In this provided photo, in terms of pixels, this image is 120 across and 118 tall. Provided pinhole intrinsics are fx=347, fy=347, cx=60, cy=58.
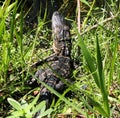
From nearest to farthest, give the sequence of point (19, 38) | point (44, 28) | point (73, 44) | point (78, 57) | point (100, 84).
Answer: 1. point (100, 84)
2. point (19, 38)
3. point (78, 57)
4. point (73, 44)
5. point (44, 28)

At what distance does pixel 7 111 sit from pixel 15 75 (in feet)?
1.69

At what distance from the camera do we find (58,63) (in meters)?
3.63

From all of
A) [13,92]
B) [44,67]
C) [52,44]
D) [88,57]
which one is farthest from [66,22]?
[88,57]

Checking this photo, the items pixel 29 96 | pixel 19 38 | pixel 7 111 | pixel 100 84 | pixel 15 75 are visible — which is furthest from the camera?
pixel 15 75

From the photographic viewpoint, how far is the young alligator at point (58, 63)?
129 inches

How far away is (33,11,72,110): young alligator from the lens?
10.8 feet

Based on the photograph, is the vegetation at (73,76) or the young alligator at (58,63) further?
the young alligator at (58,63)

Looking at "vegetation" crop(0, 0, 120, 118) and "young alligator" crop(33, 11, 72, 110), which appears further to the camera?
"young alligator" crop(33, 11, 72, 110)

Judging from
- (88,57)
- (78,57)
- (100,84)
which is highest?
(88,57)

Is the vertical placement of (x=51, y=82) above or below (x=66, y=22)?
below

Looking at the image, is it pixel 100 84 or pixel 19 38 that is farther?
pixel 19 38

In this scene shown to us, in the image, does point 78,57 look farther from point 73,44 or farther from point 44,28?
point 44,28

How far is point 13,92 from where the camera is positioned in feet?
9.93

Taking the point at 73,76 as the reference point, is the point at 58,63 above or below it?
above
